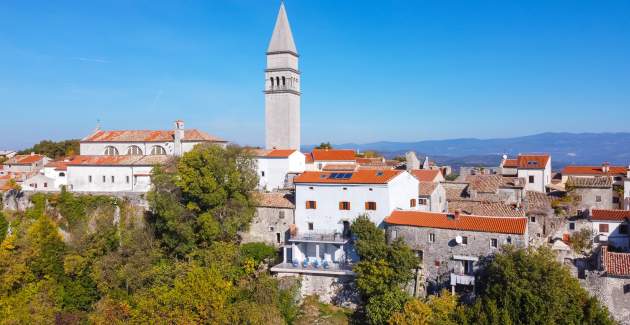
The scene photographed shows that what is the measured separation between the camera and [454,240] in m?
35.2

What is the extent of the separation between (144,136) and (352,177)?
30976mm

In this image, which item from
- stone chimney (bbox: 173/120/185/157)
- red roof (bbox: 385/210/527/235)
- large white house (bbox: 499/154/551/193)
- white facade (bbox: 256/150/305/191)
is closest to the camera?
red roof (bbox: 385/210/527/235)

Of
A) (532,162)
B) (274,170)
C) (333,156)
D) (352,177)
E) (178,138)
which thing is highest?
(178,138)

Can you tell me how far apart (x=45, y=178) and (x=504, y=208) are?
47463mm

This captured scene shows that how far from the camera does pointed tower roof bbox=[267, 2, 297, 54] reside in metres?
67.6

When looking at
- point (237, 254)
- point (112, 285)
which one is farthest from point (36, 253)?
point (237, 254)

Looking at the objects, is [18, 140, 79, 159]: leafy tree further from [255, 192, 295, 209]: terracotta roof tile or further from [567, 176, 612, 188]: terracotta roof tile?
[567, 176, 612, 188]: terracotta roof tile

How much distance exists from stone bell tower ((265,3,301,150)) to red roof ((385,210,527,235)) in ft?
100

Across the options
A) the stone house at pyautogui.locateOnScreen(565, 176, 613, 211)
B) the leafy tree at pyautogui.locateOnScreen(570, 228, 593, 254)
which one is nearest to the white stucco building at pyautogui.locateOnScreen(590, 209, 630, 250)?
the leafy tree at pyautogui.locateOnScreen(570, 228, 593, 254)

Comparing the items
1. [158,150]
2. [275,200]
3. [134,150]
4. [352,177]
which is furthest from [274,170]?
[134,150]

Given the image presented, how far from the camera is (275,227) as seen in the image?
44.2 m

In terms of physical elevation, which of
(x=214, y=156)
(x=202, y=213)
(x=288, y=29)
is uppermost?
(x=288, y=29)

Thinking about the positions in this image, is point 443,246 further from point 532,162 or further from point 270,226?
point 532,162

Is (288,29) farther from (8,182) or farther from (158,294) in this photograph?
(158,294)
